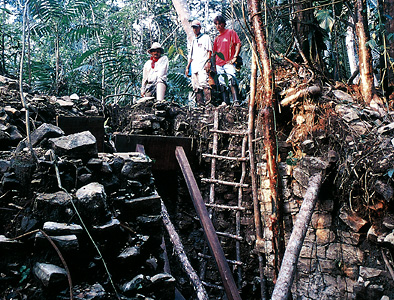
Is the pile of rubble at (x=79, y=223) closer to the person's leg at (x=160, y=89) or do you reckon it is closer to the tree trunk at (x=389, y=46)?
the person's leg at (x=160, y=89)

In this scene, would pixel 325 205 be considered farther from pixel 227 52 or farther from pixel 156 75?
pixel 156 75

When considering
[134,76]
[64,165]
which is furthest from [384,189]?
[134,76]

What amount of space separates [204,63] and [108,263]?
4.35 m

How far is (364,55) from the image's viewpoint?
4.47m

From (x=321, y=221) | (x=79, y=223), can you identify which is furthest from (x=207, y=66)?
(x=79, y=223)

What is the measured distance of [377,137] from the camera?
11.7 feet

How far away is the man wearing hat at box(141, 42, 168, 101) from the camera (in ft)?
20.2

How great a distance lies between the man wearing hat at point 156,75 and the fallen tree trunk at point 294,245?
11.6 ft

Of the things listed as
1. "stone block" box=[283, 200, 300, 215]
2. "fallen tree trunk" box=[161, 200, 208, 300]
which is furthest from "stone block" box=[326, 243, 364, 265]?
"fallen tree trunk" box=[161, 200, 208, 300]

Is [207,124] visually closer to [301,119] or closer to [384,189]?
[301,119]

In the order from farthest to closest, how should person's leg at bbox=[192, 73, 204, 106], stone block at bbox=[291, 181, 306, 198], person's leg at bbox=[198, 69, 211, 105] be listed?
person's leg at bbox=[192, 73, 204, 106], person's leg at bbox=[198, 69, 211, 105], stone block at bbox=[291, 181, 306, 198]

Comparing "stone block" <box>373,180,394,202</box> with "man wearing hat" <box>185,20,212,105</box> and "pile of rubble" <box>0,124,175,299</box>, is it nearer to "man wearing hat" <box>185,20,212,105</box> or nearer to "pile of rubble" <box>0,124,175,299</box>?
"pile of rubble" <box>0,124,175,299</box>

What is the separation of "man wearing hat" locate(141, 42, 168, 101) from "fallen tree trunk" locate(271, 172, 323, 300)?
139 inches

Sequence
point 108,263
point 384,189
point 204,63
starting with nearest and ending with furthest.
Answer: point 108,263
point 384,189
point 204,63
